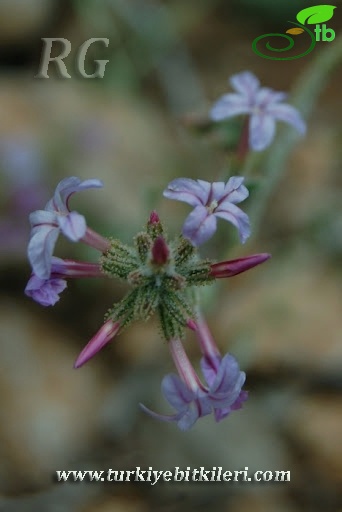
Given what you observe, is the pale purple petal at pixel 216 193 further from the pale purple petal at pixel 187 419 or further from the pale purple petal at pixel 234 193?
the pale purple petal at pixel 187 419

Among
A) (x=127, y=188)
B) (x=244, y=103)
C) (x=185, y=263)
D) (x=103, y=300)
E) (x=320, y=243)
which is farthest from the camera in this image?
(x=127, y=188)

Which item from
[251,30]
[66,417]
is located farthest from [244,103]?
[251,30]

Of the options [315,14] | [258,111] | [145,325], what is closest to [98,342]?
[258,111]

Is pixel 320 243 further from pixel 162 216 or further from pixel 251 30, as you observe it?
pixel 251 30

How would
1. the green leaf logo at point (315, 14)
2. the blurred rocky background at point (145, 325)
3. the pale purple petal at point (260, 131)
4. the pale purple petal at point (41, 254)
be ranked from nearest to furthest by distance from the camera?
the pale purple petal at point (41, 254) < the pale purple petal at point (260, 131) < the green leaf logo at point (315, 14) < the blurred rocky background at point (145, 325)

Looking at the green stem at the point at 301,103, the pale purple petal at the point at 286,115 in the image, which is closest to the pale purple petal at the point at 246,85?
the pale purple petal at the point at 286,115

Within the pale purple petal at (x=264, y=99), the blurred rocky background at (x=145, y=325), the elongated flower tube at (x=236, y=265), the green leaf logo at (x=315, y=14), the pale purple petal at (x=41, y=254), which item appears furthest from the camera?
the blurred rocky background at (x=145, y=325)

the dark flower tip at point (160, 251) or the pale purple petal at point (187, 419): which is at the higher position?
the dark flower tip at point (160, 251)
